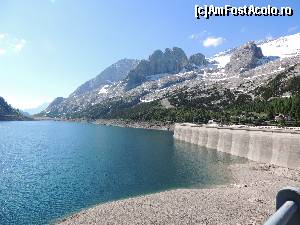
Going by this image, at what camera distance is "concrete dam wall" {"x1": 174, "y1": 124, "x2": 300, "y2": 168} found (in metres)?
81.1

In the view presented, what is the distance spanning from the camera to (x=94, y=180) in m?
78.9

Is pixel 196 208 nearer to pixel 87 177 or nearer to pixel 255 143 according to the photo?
pixel 87 177

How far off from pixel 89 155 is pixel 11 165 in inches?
1115

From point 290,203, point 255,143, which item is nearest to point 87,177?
point 255,143

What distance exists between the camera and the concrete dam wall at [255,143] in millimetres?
81062

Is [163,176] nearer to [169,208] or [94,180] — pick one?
[94,180]

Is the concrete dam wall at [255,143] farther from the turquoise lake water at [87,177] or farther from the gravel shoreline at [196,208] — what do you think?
the gravel shoreline at [196,208]

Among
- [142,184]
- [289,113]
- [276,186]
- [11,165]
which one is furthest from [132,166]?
[289,113]

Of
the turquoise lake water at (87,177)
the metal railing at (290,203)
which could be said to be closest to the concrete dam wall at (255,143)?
the turquoise lake water at (87,177)

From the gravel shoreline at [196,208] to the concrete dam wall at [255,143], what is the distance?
483 inches

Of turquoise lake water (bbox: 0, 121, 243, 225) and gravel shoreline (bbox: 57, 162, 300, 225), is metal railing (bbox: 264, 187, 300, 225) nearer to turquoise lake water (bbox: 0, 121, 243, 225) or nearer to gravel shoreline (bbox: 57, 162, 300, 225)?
gravel shoreline (bbox: 57, 162, 300, 225)

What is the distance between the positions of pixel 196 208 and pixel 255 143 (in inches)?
2146

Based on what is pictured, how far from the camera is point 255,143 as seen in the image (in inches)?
3991

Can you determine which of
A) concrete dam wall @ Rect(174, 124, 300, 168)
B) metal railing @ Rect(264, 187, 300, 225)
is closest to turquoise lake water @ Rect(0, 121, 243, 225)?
concrete dam wall @ Rect(174, 124, 300, 168)
